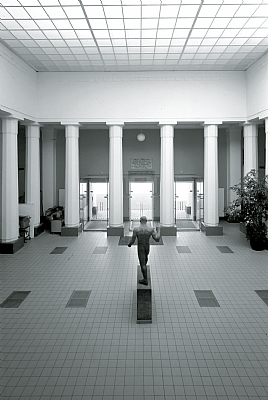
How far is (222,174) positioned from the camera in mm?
17312

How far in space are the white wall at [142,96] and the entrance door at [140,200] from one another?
508 centimetres

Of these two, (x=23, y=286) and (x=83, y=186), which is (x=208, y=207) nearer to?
(x=83, y=186)

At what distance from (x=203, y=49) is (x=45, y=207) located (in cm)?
936

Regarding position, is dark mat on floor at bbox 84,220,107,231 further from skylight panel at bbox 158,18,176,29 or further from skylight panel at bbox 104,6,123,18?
skylight panel at bbox 104,6,123,18

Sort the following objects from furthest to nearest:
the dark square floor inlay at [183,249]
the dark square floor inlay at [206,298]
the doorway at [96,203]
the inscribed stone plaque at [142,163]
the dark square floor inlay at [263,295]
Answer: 1. the inscribed stone plaque at [142,163]
2. the doorway at [96,203]
3. the dark square floor inlay at [183,249]
4. the dark square floor inlay at [263,295]
5. the dark square floor inlay at [206,298]

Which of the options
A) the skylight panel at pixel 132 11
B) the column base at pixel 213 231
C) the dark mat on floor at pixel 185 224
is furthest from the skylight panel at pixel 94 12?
the dark mat on floor at pixel 185 224

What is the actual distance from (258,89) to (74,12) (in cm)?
656

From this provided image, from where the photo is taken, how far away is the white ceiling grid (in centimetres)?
788

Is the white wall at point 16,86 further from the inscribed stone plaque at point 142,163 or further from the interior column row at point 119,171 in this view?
the inscribed stone plaque at point 142,163

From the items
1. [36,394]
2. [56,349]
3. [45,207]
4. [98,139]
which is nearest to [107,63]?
[98,139]

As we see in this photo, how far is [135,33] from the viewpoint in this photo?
932 cm

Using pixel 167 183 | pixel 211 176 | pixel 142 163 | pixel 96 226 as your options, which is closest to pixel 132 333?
pixel 167 183

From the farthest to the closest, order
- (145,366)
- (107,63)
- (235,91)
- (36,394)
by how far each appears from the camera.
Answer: (235,91)
(107,63)
(145,366)
(36,394)

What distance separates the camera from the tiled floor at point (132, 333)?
3993 millimetres
